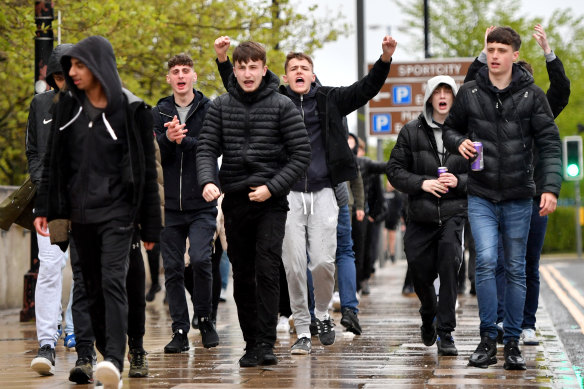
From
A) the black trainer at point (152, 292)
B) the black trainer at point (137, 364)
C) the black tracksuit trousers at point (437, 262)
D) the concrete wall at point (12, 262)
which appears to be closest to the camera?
the black trainer at point (137, 364)

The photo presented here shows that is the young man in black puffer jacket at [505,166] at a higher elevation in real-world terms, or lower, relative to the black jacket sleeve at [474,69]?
lower

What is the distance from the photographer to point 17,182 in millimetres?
22031

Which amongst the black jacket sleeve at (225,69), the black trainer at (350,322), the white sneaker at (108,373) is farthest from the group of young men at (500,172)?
the white sneaker at (108,373)

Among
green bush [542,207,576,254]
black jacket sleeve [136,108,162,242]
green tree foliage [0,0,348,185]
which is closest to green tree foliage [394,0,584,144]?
green bush [542,207,576,254]

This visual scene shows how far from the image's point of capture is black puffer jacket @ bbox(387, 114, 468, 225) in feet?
28.8

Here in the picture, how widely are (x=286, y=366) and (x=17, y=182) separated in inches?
591

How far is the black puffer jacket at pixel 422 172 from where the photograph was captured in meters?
8.78

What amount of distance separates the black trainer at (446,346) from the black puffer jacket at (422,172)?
0.82m

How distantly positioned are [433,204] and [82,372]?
297 cm

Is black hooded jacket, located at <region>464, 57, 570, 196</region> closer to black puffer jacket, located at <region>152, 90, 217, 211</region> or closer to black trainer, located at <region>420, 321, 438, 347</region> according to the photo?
black trainer, located at <region>420, 321, 438, 347</region>

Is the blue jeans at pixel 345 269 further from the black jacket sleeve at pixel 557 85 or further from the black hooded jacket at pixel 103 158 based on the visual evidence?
the black hooded jacket at pixel 103 158

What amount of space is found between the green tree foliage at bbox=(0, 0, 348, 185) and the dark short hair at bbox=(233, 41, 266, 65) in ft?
25.3

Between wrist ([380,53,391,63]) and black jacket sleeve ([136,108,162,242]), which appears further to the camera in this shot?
wrist ([380,53,391,63])

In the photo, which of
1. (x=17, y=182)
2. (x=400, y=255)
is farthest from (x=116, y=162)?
(x=400, y=255)
